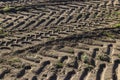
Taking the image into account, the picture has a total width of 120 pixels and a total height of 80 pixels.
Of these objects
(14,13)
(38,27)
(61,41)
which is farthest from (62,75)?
(14,13)

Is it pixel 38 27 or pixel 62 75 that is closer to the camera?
pixel 62 75

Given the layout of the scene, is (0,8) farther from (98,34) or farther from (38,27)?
(98,34)

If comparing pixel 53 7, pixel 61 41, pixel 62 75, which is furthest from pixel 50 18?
pixel 62 75

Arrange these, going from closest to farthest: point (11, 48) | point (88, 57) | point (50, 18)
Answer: point (88, 57) → point (11, 48) → point (50, 18)

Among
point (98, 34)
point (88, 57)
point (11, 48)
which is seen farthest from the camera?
point (98, 34)

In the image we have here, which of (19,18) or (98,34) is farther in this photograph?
(19,18)

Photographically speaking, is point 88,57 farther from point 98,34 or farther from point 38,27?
point 38,27
